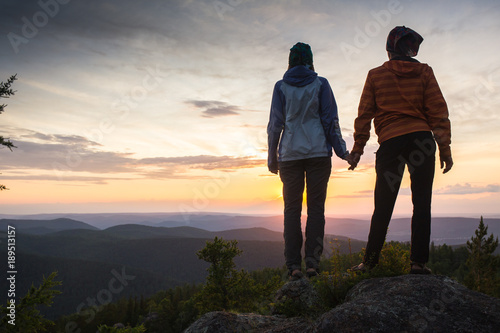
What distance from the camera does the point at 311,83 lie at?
16.7 ft

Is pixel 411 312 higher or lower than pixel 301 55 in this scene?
lower

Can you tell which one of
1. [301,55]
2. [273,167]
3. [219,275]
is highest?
[301,55]

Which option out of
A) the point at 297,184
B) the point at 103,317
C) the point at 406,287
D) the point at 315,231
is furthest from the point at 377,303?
the point at 103,317

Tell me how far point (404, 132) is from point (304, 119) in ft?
5.06

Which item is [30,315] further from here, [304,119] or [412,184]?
[412,184]

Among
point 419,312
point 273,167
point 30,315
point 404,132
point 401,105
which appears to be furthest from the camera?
point 30,315

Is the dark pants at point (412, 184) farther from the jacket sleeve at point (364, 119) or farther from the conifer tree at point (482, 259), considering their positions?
the conifer tree at point (482, 259)

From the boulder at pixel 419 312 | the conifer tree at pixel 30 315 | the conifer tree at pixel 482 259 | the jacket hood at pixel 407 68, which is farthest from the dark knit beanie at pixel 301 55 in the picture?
the conifer tree at pixel 482 259

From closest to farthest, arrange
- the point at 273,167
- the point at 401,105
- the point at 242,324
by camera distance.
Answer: the point at 242,324 → the point at 401,105 → the point at 273,167

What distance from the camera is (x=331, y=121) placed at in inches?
195

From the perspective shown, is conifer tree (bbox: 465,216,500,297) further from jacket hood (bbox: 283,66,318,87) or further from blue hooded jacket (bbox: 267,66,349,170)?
jacket hood (bbox: 283,66,318,87)

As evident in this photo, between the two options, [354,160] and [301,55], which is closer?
[354,160]

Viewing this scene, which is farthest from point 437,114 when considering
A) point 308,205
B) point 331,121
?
point 308,205

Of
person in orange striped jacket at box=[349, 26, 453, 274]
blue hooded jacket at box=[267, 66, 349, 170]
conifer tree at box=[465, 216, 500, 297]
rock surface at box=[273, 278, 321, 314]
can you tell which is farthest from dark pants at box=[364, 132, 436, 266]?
conifer tree at box=[465, 216, 500, 297]
